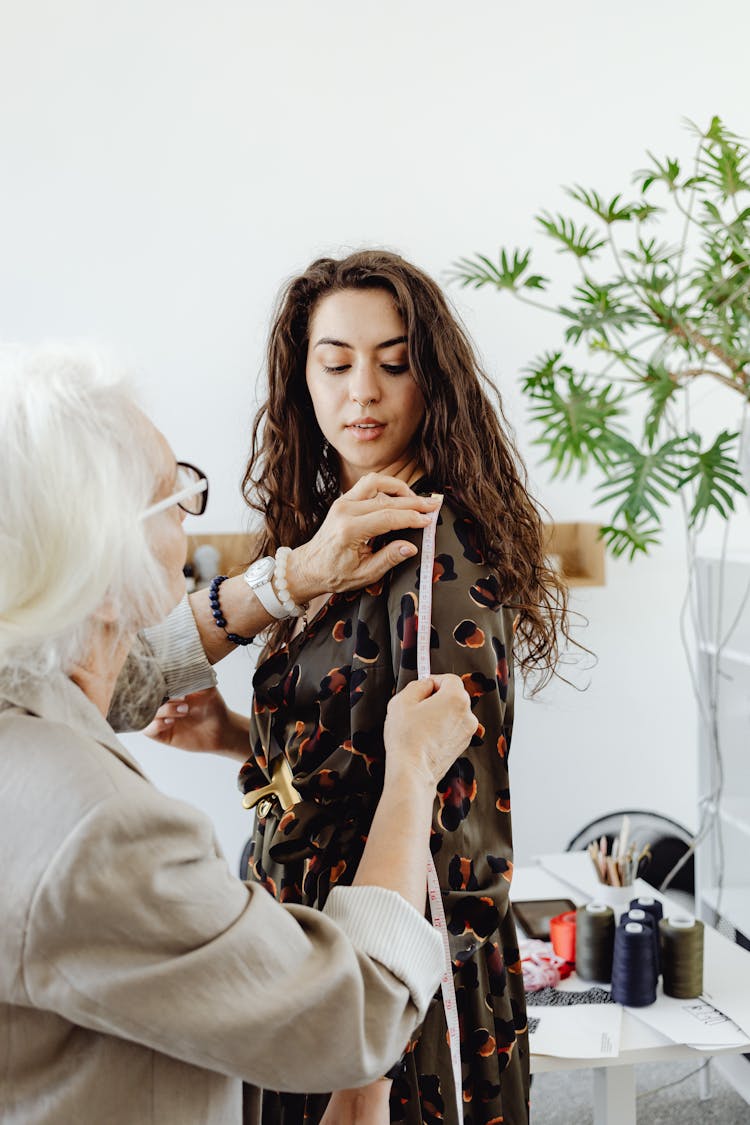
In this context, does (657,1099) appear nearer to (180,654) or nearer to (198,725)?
(198,725)

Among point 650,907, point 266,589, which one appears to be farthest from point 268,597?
point 650,907

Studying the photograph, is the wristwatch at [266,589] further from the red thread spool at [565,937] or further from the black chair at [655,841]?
the black chair at [655,841]

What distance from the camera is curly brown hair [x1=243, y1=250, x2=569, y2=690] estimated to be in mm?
1446

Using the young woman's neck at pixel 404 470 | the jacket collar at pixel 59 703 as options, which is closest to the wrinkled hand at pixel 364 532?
the young woman's neck at pixel 404 470

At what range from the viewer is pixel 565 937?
215cm

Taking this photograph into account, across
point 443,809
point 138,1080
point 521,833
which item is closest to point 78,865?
point 138,1080

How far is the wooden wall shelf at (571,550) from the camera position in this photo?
337 centimetres

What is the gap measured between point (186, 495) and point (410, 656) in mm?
368

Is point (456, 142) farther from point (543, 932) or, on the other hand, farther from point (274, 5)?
point (543, 932)

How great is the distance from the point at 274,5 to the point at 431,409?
2427 millimetres

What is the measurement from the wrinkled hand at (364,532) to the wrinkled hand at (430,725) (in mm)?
186

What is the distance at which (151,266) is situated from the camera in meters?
3.35

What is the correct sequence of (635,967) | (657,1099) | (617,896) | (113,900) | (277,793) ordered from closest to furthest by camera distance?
(113,900)
(277,793)
(635,967)
(617,896)
(657,1099)

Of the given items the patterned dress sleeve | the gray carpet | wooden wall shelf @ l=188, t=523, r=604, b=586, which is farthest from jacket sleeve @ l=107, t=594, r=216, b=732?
the gray carpet
